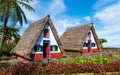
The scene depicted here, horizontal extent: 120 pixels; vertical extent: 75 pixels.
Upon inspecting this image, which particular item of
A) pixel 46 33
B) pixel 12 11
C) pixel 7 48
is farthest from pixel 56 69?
pixel 7 48

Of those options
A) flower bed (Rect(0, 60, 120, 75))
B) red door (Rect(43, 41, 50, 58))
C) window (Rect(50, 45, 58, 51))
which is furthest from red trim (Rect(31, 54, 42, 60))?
flower bed (Rect(0, 60, 120, 75))

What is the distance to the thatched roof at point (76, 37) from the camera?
32487 mm

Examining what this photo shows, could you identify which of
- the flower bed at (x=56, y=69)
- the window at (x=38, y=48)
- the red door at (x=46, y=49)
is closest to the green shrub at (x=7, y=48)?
the red door at (x=46, y=49)

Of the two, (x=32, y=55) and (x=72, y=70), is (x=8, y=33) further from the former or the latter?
(x=72, y=70)

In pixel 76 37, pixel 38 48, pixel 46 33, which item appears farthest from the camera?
pixel 76 37

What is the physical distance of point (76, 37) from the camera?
34.6 m

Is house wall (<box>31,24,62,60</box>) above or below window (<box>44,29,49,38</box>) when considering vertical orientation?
below

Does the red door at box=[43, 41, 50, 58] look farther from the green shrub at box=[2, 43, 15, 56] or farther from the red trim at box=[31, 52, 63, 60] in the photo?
the green shrub at box=[2, 43, 15, 56]

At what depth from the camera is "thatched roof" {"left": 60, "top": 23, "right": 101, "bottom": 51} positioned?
32.5 meters

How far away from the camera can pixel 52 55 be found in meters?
26.6

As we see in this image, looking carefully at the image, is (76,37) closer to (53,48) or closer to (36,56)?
(53,48)

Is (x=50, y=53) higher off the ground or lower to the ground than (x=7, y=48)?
lower

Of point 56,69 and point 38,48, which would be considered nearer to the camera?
point 56,69

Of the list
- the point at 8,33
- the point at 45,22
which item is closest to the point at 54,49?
the point at 45,22
